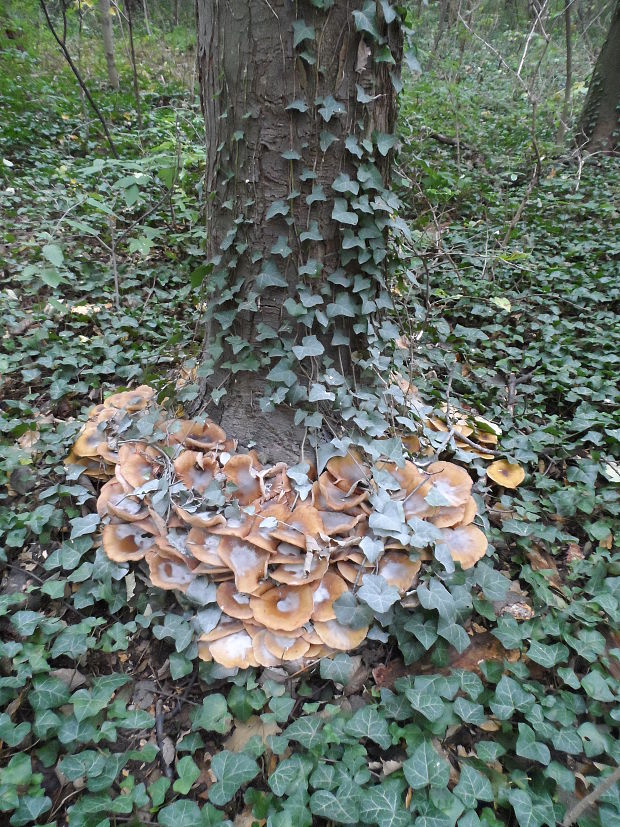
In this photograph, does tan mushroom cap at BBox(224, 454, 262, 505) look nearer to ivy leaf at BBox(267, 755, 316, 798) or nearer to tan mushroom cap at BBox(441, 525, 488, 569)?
tan mushroom cap at BBox(441, 525, 488, 569)

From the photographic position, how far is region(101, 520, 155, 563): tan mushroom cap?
221 cm

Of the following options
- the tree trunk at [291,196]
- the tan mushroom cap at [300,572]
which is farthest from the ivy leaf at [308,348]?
the tan mushroom cap at [300,572]

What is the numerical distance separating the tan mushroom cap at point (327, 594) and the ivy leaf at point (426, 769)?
0.56m

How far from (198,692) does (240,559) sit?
2.07 ft

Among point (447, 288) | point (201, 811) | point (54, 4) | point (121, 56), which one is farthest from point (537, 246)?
point (54, 4)

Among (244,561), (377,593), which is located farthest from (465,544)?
(244,561)

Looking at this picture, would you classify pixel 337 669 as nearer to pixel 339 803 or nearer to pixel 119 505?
pixel 339 803

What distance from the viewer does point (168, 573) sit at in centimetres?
216

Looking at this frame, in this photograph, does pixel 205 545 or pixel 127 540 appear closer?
pixel 205 545

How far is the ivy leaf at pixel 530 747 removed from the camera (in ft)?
5.68

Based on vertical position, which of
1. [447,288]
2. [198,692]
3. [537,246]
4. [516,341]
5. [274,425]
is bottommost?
[198,692]

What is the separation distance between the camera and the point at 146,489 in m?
2.29

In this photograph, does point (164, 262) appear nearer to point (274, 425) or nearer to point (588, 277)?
point (274, 425)

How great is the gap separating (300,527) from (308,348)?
33.1 inches
